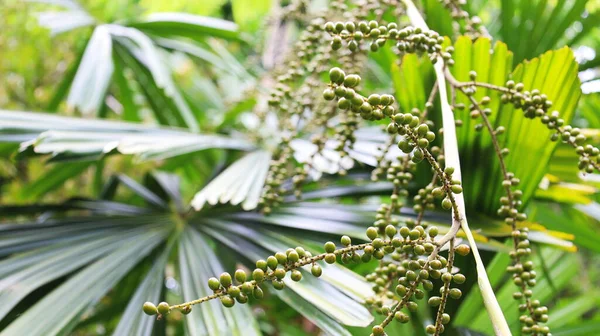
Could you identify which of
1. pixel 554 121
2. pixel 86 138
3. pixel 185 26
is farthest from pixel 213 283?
pixel 185 26

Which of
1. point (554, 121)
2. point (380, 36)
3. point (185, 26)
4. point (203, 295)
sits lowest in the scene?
point (203, 295)

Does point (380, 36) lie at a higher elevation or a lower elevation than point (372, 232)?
higher

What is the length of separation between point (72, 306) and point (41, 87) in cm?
123

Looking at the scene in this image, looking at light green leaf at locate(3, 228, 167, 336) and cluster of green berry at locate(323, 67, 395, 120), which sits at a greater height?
cluster of green berry at locate(323, 67, 395, 120)

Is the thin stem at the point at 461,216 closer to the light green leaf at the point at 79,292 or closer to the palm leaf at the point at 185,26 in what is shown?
the light green leaf at the point at 79,292

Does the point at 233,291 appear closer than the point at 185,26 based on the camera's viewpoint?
Yes

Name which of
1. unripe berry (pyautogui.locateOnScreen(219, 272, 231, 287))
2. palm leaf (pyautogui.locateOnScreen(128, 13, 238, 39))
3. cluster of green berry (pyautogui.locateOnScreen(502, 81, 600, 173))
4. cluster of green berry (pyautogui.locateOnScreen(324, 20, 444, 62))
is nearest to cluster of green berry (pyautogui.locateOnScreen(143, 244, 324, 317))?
unripe berry (pyautogui.locateOnScreen(219, 272, 231, 287))

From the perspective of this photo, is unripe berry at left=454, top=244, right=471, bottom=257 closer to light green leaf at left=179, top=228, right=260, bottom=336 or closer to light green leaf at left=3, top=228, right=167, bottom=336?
light green leaf at left=179, top=228, right=260, bottom=336

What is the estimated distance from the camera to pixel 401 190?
2.18 ft

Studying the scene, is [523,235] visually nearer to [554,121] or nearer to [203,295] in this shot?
[554,121]

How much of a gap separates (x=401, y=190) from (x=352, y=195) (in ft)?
1.02

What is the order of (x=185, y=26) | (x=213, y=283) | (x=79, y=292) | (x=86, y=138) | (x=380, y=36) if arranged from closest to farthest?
(x=213, y=283), (x=380, y=36), (x=79, y=292), (x=86, y=138), (x=185, y=26)

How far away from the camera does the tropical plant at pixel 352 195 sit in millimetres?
429

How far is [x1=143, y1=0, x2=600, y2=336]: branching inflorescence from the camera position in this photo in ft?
1.29
